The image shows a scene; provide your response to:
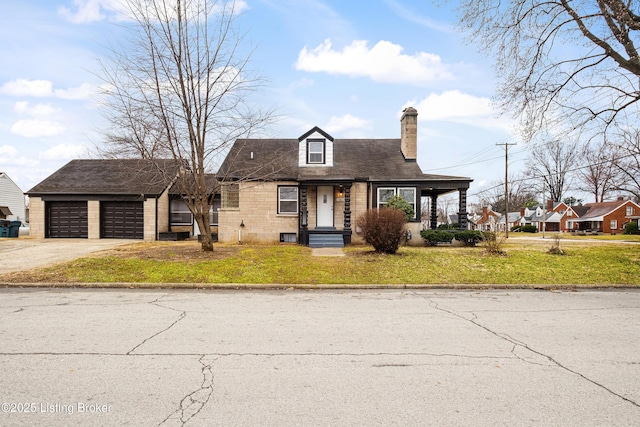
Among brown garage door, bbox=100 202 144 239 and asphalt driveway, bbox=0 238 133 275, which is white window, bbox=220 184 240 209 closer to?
brown garage door, bbox=100 202 144 239

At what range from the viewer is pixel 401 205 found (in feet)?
62.9

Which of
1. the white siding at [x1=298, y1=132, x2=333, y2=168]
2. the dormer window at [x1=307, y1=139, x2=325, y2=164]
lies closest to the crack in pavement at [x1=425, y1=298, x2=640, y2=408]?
the white siding at [x1=298, y1=132, x2=333, y2=168]

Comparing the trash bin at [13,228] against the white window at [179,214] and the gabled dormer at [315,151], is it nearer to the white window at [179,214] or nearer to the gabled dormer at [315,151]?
the white window at [179,214]

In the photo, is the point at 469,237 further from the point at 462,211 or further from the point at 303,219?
the point at 303,219

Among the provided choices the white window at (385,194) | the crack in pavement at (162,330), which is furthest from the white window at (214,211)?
the crack in pavement at (162,330)

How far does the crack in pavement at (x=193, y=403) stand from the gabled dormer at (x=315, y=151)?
1808 cm

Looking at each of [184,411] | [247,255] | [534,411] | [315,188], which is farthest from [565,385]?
[315,188]

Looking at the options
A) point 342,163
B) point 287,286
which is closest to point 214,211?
point 342,163

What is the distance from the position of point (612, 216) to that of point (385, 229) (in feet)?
201

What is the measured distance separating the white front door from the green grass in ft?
22.1

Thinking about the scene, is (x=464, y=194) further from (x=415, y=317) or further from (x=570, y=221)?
A: (x=570, y=221)

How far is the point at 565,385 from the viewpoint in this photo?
3852mm

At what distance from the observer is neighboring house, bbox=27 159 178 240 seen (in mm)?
22953

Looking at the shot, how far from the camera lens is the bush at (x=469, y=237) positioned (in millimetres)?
18594
